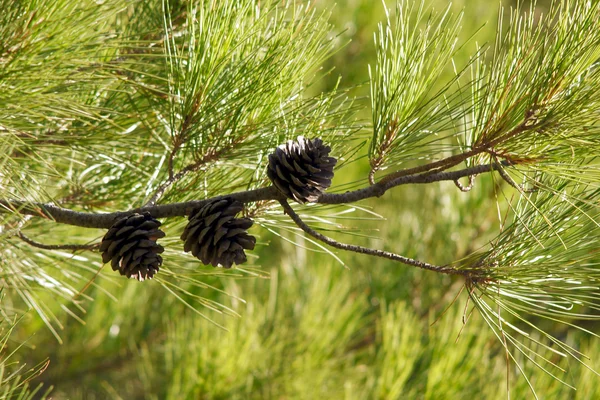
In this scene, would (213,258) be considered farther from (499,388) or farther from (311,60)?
(499,388)

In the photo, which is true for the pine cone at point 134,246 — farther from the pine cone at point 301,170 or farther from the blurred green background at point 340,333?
the blurred green background at point 340,333

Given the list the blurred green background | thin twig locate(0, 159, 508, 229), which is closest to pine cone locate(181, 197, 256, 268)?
thin twig locate(0, 159, 508, 229)

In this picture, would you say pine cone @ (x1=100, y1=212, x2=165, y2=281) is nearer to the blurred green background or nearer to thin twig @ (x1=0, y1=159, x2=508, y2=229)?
thin twig @ (x1=0, y1=159, x2=508, y2=229)

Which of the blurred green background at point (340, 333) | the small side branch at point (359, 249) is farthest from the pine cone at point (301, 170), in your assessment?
the blurred green background at point (340, 333)

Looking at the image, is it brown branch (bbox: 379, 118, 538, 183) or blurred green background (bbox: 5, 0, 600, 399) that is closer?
brown branch (bbox: 379, 118, 538, 183)

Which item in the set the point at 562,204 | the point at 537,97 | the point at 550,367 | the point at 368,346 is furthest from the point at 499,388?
the point at 537,97

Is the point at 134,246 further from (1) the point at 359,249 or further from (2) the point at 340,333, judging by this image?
(2) the point at 340,333

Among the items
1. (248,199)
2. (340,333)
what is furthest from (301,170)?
(340,333)
